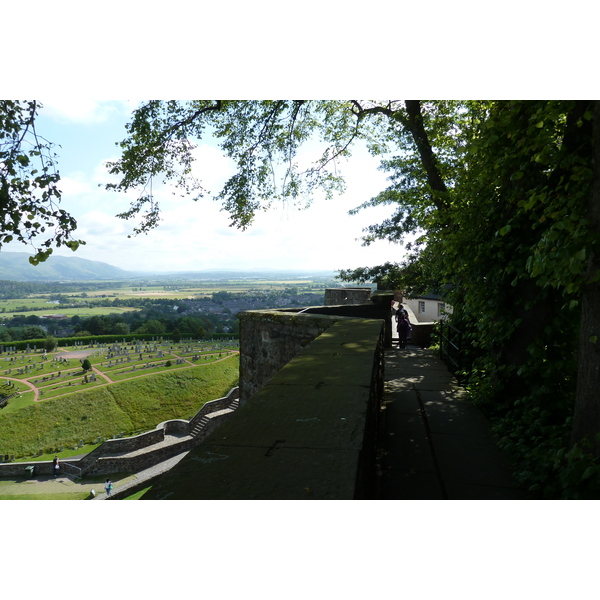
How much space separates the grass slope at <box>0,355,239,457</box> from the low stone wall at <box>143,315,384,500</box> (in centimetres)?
4058

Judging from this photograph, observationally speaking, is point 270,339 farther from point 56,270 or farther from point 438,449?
point 56,270

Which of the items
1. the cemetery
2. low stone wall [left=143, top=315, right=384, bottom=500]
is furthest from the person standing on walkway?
the cemetery

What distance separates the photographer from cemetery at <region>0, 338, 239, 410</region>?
149ft

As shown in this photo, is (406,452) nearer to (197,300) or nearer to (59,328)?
(59,328)

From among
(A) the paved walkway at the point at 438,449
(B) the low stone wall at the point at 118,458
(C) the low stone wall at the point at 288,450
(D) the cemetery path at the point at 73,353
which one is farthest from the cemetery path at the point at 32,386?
(C) the low stone wall at the point at 288,450

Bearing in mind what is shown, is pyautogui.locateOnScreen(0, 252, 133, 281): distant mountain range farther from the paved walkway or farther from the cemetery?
the paved walkway

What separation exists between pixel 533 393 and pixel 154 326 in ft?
219

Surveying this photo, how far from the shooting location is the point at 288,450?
158 cm

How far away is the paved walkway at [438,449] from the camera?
319cm

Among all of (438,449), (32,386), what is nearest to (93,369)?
(32,386)

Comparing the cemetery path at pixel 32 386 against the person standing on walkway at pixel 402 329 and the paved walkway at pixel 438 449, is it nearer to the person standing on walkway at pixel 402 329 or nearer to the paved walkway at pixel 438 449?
the person standing on walkway at pixel 402 329

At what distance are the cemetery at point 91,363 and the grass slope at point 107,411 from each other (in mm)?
2385

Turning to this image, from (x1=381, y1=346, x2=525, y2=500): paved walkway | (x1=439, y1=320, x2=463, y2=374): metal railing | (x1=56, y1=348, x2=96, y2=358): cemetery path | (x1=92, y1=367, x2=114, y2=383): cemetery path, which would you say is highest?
(x1=439, y1=320, x2=463, y2=374): metal railing

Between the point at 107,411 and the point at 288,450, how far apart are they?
4547 centimetres
